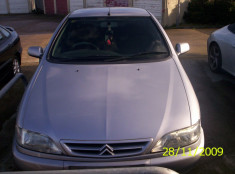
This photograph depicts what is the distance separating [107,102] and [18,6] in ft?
79.1

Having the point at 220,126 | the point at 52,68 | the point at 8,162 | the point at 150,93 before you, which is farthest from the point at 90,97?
the point at 220,126

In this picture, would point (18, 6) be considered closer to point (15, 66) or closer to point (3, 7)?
point (3, 7)

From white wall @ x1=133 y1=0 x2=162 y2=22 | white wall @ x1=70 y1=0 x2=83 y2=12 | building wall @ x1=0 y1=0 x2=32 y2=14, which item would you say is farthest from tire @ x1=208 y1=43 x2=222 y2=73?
building wall @ x1=0 y1=0 x2=32 y2=14

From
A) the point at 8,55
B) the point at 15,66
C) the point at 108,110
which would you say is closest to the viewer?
the point at 108,110

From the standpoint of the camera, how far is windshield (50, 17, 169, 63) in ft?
12.2

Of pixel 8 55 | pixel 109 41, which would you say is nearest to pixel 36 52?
pixel 109 41

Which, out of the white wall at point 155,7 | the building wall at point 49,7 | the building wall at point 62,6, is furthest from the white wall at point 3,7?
the white wall at point 155,7

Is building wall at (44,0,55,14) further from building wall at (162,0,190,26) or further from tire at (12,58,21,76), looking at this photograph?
tire at (12,58,21,76)

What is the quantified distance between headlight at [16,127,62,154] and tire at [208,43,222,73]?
4.60 metres

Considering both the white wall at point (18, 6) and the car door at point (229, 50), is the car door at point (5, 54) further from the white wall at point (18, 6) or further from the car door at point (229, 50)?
the white wall at point (18, 6)

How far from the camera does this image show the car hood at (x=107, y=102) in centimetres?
253

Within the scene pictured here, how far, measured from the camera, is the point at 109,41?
3.96 meters

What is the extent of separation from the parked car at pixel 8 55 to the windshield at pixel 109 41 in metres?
1.97

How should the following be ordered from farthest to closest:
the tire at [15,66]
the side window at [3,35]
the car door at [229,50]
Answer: the tire at [15,66] < the side window at [3,35] < the car door at [229,50]
